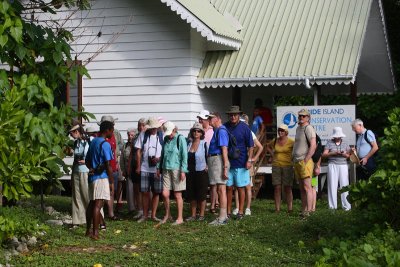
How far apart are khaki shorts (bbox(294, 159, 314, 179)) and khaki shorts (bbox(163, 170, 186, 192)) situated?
2.05m

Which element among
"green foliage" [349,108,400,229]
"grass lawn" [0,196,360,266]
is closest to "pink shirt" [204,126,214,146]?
"grass lawn" [0,196,360,266]

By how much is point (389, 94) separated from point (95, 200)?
15.7 m

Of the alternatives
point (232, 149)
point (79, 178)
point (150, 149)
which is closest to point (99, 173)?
point (79, 178)

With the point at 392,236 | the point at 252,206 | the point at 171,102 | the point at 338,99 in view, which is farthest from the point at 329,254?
the point at 338,99

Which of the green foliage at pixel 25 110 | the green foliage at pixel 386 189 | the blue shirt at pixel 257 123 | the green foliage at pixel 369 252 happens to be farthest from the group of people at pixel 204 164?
the green foliage at pixel 369 252

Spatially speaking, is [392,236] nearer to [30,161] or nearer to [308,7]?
[30,161]

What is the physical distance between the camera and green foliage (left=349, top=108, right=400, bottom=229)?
9.33 meters

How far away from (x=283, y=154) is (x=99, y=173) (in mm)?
3916

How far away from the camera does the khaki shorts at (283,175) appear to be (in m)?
14.1

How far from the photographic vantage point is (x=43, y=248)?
35.1ft

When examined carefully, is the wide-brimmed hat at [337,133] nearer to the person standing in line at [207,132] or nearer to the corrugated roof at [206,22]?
the person standing in line at [207,132]

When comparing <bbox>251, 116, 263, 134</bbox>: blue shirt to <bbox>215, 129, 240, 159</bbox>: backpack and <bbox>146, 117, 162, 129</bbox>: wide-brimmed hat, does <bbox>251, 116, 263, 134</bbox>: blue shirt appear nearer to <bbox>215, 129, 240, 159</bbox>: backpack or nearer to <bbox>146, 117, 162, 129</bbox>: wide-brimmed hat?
<bbox>215, 129, 240, 159</bbox>: backpack

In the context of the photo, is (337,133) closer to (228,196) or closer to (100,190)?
(228,196)

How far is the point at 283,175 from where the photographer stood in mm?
14094
